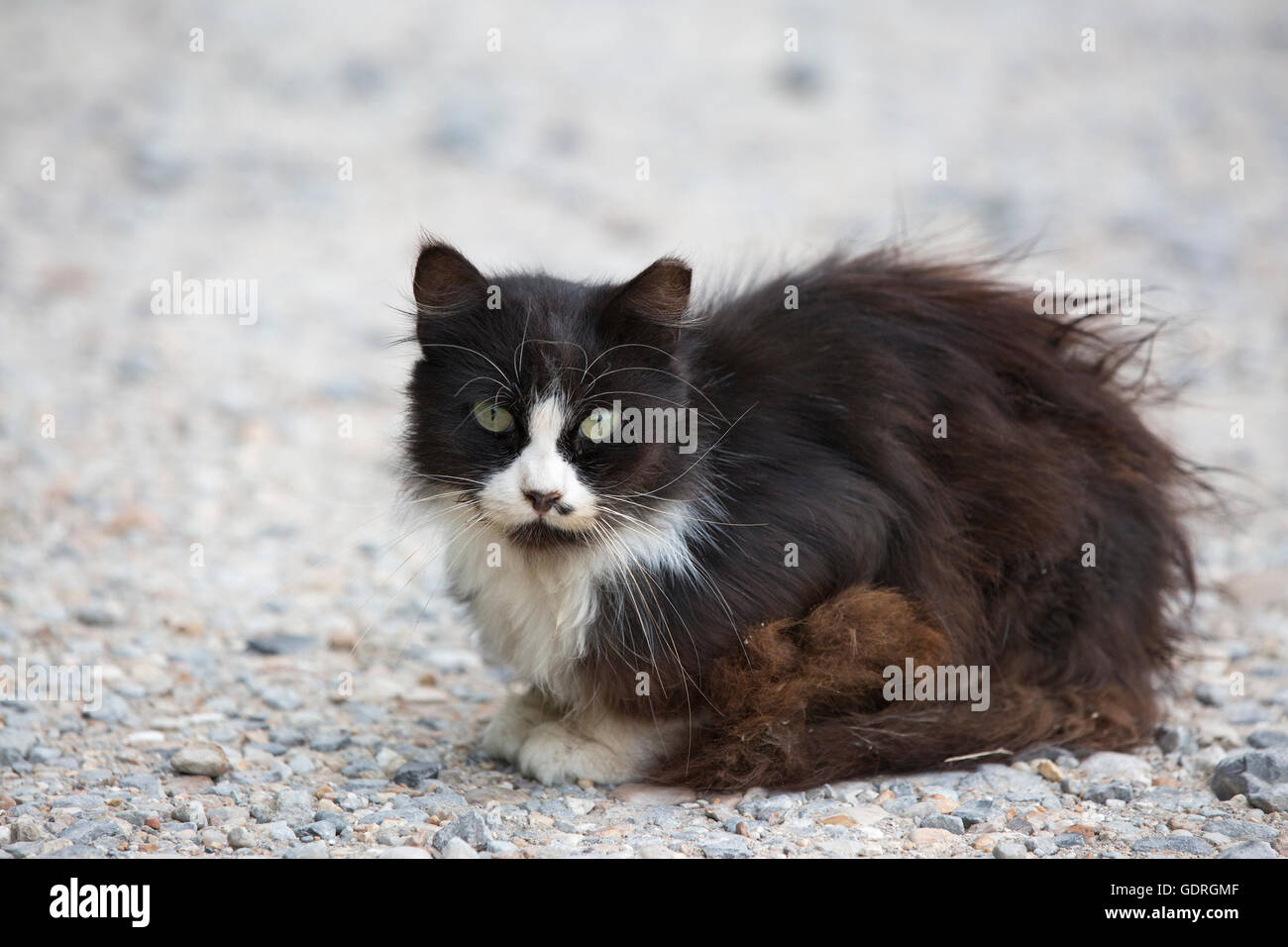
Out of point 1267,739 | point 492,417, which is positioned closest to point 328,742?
point 492,417

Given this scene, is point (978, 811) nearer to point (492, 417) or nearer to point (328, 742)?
point (492, 417)

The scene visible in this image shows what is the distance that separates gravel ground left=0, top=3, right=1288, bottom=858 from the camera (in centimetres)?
405

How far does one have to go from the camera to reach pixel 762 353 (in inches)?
169

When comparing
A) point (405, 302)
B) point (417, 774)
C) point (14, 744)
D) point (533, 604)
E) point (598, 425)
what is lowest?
point (417, 774)

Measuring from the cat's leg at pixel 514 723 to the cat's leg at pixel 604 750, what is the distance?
15 cm

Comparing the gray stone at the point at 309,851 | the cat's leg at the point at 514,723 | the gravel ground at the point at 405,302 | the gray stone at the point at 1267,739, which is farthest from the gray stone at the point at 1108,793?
the gray stone at the point at 309,851

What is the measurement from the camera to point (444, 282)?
13.0 feet

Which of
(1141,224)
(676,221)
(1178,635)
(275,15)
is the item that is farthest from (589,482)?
(275,15)

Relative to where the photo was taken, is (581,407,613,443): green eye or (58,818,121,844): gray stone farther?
(581,407,613,443): green eye

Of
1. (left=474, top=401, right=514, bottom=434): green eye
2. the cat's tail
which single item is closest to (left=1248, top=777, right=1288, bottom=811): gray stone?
the cat's tail

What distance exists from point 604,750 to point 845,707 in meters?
0.79

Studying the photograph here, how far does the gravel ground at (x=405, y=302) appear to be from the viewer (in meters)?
4.05

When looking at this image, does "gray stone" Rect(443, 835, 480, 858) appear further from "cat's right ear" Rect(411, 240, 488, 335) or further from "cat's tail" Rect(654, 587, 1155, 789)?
"cat's right ear" Rect(411, 240, 488, 335)

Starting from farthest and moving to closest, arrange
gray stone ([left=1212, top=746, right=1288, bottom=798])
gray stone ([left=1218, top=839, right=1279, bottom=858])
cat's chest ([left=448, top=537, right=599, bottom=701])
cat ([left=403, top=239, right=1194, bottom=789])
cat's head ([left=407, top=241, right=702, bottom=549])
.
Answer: gray stone ([left=1212, top=746, right=1288, bottom=798]) < cat's chest ([left=448, top=537, right=599, bottom=701]) < cat ([left=403, top=239, right=1194, bottom=789]) < cat's head ([left=407, top=241, right=702, bottom=549]) < gray stone ([left=1218, top=839, right=1279, bottom=858])
